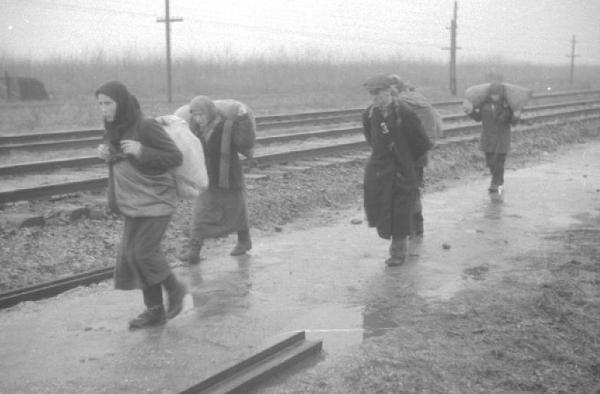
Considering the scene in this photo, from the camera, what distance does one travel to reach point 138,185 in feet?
15.3

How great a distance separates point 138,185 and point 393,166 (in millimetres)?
2703

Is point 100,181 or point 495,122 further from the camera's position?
point 495,122

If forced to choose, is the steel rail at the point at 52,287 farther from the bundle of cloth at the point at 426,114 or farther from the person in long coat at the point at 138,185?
the bundle of cloth at the point at 426,114

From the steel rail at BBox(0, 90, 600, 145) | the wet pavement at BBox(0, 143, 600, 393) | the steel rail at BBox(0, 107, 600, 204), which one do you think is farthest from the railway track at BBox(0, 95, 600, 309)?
the steel rail at BBox(0, 90, 600, 145)

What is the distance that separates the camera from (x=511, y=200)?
10180 millimetres

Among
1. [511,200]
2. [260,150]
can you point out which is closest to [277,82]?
[260,150]

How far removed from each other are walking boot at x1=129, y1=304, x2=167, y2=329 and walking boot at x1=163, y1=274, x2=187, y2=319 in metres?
0.07

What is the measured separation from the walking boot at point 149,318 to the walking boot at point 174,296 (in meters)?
0.07

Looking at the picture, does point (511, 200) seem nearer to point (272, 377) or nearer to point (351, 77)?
point (272, 377)

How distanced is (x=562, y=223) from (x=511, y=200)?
155 cm

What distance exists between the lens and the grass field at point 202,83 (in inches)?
947

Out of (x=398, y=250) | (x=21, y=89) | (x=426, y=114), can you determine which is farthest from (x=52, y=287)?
(x=21, y=89)

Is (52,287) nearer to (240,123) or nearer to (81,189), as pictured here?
(240,123)

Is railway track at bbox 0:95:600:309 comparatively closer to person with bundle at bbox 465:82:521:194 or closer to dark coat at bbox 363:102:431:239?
dark coat at bbox 363:102:431:239
